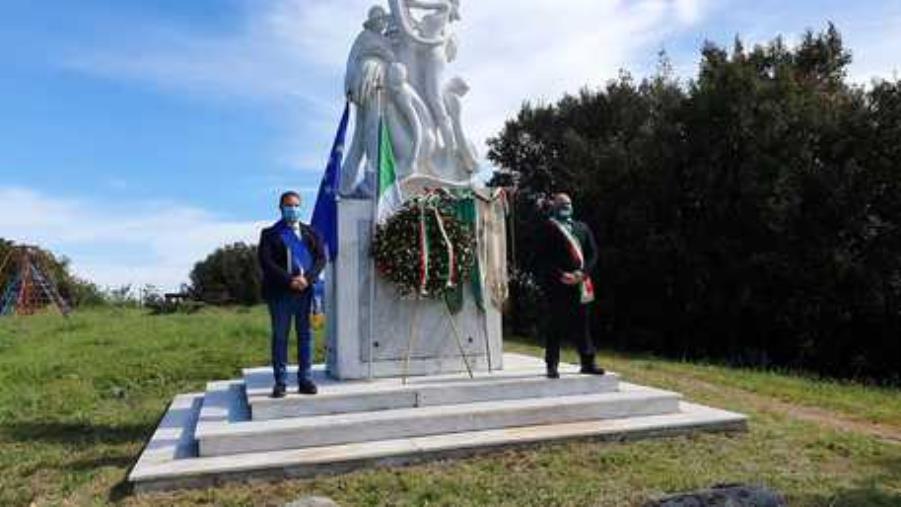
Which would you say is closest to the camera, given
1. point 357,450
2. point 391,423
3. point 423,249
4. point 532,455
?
point 357,450

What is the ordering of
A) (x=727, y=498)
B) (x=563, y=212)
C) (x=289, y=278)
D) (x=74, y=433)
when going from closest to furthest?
(x=727, y=498) → (x=289, y=278) → (x=563, y=212) → (x=74, y=433)

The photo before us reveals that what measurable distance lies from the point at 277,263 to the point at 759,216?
14.4 m

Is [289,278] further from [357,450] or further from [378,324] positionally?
[357,450]

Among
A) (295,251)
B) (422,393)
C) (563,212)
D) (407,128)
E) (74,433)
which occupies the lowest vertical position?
(74,433)

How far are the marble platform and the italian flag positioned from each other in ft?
5.27

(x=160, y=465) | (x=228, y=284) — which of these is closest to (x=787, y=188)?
(x=160, y=465)

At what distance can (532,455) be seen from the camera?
7.11 metres

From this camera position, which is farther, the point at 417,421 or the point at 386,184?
the point at 386,184

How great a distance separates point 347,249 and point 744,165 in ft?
44.8

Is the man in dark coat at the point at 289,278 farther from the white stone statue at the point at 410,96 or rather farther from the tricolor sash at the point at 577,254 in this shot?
the tricolor sash at the point at 577,254

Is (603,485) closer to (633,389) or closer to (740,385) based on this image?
(633,389)

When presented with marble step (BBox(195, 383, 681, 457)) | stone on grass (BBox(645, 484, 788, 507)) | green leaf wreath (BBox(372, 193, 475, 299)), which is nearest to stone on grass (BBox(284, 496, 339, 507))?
marble step (BBox(195, 383, 681, 457))

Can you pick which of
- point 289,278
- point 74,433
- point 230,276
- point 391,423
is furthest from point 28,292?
point 391,423

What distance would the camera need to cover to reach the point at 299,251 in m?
7.89
